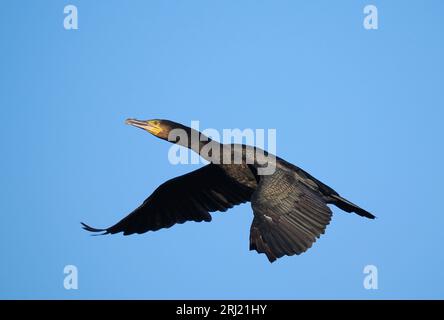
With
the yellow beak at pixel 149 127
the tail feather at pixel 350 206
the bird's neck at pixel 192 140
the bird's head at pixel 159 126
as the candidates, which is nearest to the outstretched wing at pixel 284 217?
the tail feather at pixel 350 206

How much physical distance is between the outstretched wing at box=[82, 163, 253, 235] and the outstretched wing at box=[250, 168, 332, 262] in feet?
5.92

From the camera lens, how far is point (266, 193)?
11.6 metres

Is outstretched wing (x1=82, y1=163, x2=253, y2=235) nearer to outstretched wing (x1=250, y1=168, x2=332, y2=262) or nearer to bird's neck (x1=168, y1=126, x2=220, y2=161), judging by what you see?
bird's neck (x1=168, y1=126, x2=220, y2=161)

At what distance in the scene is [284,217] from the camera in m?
11.4

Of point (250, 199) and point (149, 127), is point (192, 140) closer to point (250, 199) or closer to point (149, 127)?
point (149, 127)

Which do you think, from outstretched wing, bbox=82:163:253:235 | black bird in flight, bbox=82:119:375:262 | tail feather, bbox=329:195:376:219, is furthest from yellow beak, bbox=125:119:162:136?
tail feather, bbox=329:195:376:219

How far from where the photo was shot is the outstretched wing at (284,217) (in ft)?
36.0

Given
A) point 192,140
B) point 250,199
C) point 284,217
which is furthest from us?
point 192,140

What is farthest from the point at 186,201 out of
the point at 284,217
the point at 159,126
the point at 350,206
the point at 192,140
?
the point at 284,217

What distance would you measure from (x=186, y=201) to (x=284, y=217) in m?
2.98

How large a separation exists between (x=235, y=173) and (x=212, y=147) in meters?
0.48

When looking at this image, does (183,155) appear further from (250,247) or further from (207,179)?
(250,247)

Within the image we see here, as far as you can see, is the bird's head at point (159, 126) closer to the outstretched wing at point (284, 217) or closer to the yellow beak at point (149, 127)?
the yellow beak at point (149, 127)
